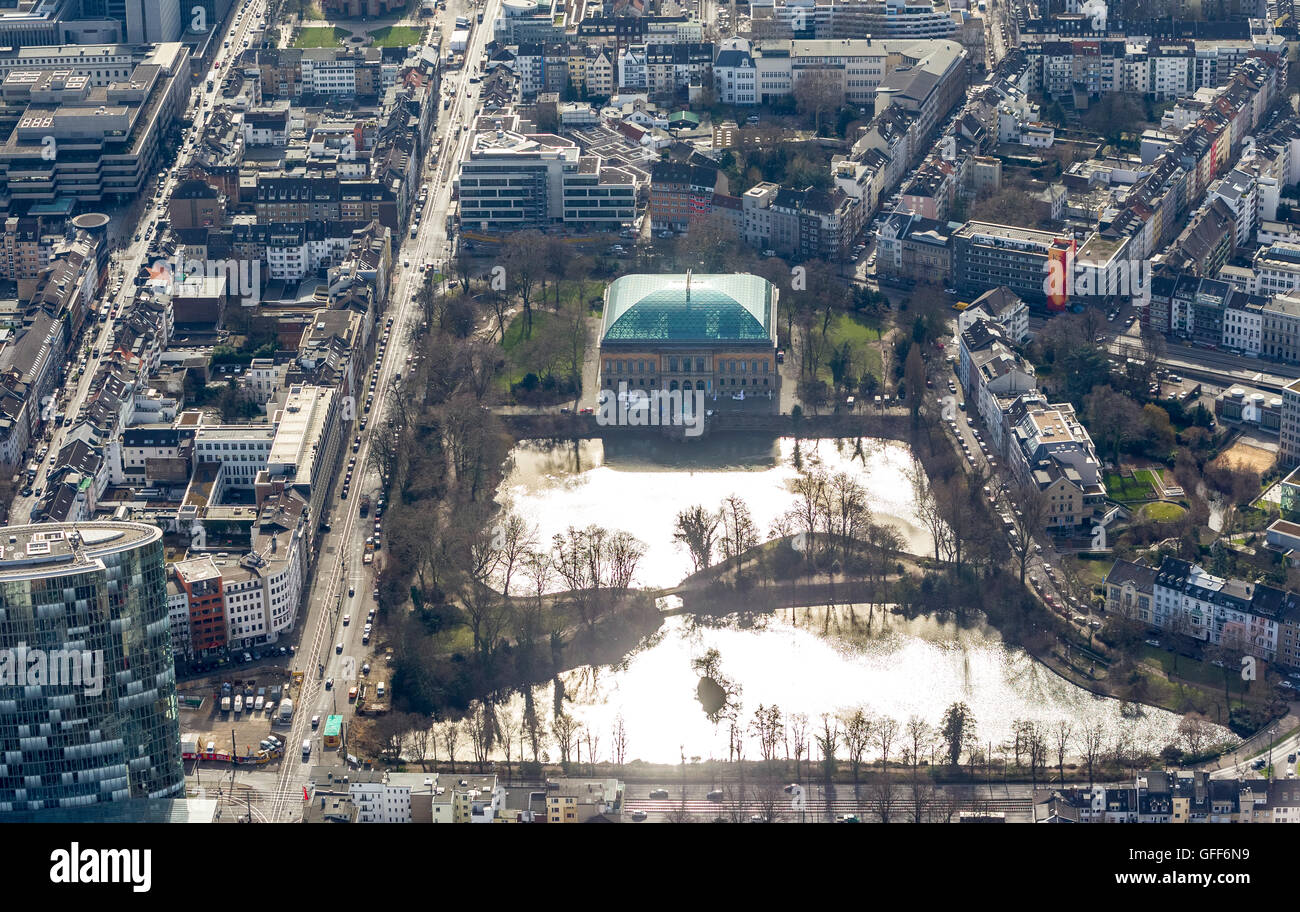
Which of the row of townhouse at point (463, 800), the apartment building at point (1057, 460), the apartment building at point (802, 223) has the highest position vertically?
the apartment building at point (802, 223)

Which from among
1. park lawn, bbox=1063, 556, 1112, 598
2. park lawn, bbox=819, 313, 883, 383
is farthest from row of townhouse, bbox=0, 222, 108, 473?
park lawn, bbox=1063, 556, 1112, 598

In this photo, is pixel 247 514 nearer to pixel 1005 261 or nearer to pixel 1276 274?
pixel 1005 261

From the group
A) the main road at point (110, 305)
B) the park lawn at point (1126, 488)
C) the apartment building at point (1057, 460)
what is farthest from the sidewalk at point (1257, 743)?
the main road at point (110, 305)

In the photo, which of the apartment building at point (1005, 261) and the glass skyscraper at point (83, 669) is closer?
the glass skyscraper at point (83, 669)

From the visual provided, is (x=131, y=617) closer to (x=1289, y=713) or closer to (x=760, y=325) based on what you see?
(x=1289, y=713)

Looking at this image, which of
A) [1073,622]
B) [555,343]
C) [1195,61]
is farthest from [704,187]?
[1073,622]

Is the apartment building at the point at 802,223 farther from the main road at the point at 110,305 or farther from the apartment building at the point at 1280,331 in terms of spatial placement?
the main road at the point at 110,305

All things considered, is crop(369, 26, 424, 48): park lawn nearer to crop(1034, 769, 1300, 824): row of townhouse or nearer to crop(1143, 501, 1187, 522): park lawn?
crop(1143, 501, 1187, 522): park lawn
